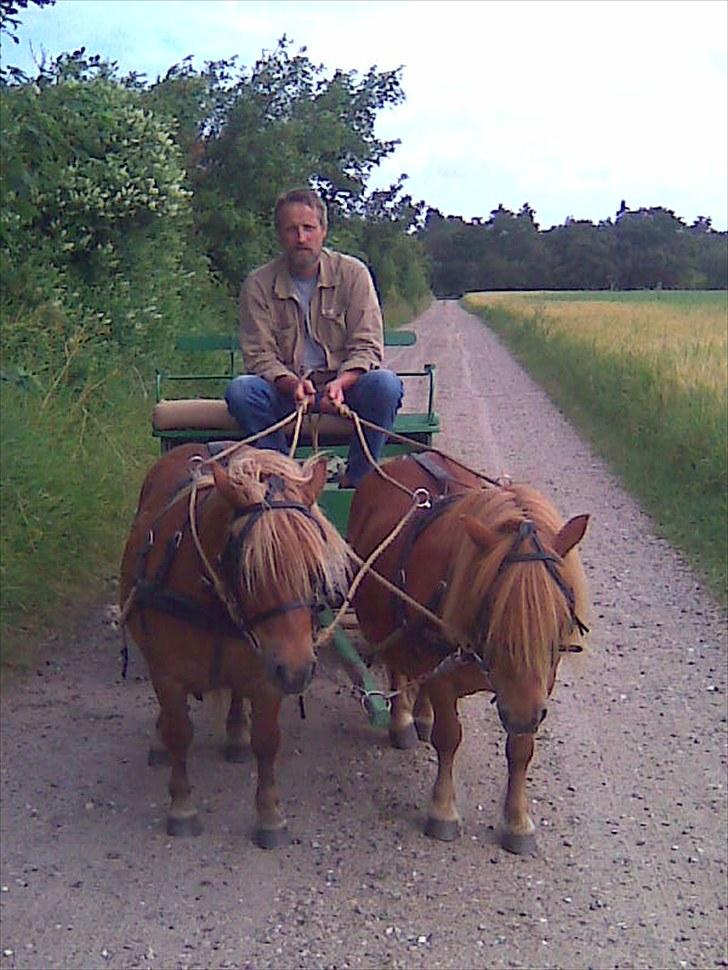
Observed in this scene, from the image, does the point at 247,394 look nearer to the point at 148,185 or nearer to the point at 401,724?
the point at 401,724

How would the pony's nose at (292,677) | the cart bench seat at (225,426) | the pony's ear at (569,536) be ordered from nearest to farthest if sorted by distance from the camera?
the pony's nose at (292,677) → the pony's ear at (569,536) → the cart bench seat at (225,426)

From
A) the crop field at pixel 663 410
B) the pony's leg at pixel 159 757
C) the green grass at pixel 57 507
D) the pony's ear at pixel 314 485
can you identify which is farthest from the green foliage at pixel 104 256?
the crop field at pixel 663 410

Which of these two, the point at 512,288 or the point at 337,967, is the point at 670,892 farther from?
the point at 512,288

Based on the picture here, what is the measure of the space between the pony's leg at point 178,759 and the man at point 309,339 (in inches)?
52.4

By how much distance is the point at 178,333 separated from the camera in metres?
12.1

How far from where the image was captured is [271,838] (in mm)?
4559

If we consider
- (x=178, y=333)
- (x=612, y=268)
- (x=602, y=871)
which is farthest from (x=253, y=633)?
(x=612, y=268)

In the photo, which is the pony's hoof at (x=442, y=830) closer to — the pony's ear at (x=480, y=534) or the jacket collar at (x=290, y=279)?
the pony's ear at (x=480, y=534)

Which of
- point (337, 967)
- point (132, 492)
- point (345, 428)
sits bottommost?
point (337, 967)

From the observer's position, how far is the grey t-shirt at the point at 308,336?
558 cm

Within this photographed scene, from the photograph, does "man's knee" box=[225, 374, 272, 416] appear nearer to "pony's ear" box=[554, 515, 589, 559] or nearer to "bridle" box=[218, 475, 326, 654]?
"bridle" box=[218, 475, 326, 654]

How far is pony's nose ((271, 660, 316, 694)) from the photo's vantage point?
363 centimetres

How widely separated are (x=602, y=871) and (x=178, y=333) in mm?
8625

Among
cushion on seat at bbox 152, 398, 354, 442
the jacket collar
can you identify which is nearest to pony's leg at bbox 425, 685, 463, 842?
cushion on seat at bbox 152, 398, 354, 442
